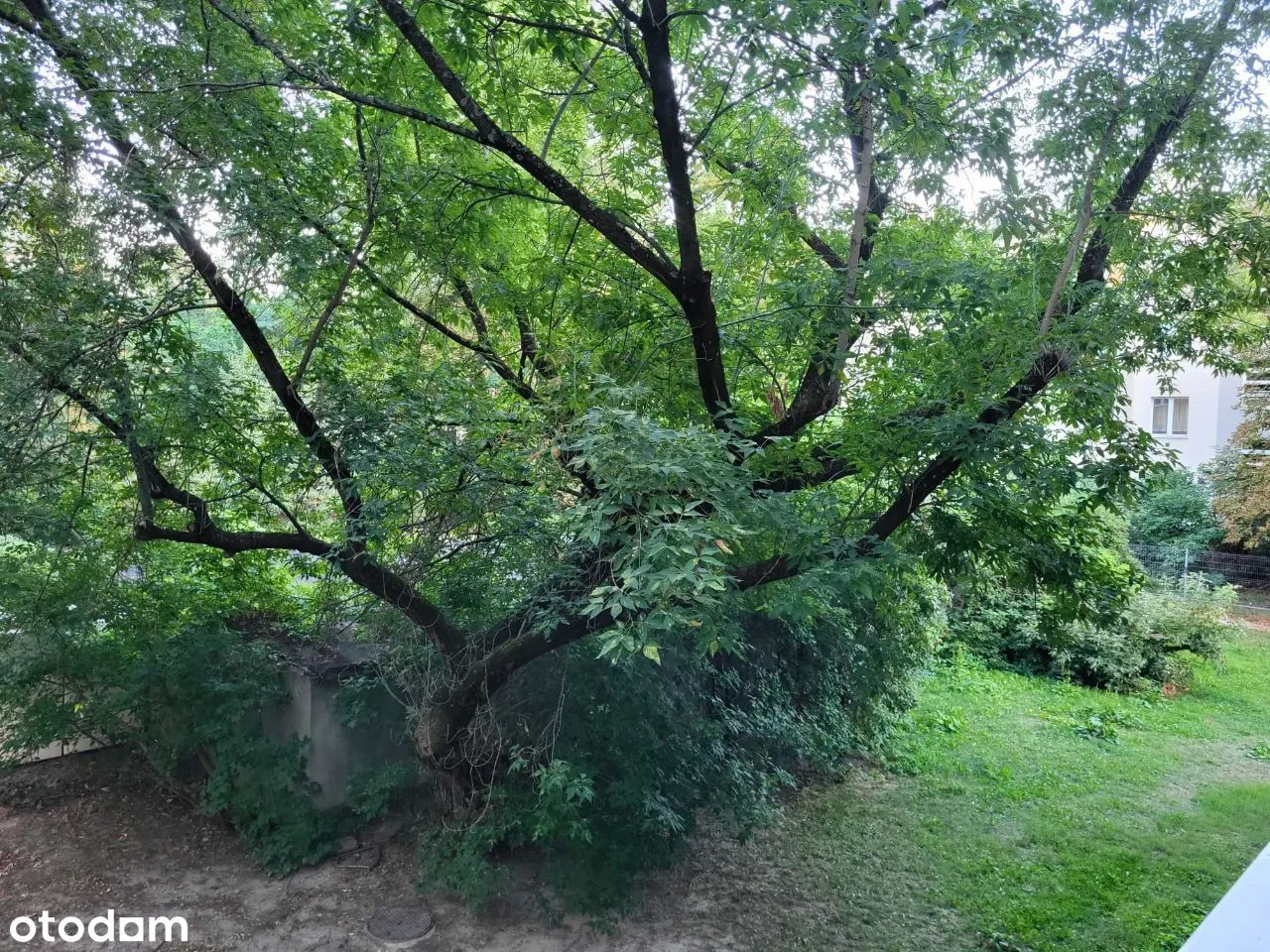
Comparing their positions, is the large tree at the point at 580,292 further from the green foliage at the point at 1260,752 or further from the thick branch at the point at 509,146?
the green foliage at the point at 1260,752

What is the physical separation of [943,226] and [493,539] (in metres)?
3.28

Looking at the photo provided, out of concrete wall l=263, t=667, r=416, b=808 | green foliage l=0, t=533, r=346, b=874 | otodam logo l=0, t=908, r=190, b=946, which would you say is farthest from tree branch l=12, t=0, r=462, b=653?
otodam logo l=0, t=908, r=190, b=946

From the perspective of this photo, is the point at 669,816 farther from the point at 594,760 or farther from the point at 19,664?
the point at 19,664

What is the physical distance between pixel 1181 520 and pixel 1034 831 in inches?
460

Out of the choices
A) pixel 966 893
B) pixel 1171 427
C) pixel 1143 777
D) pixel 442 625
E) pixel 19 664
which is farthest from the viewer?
pixel 1171 427

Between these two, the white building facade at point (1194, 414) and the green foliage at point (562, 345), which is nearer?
the green foliage at point (562, 345)

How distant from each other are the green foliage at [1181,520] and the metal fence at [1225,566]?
1.55 ft

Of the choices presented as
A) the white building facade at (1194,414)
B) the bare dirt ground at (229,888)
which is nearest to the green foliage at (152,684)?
the bare dirt ground at (229,888)

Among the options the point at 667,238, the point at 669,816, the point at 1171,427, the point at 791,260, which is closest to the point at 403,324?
the point at 667,238

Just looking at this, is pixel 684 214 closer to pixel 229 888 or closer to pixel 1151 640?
pixel 229 888

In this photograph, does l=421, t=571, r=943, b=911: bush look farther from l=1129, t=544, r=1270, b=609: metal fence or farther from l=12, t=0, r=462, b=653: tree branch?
l=1129, t=544, r=1270, b=609: metal fence

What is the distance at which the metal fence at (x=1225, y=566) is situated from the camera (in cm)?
1355

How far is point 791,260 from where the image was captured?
5.22m

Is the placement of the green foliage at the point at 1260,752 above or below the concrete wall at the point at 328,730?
below
